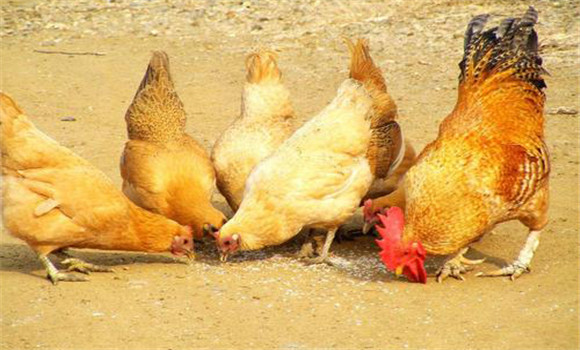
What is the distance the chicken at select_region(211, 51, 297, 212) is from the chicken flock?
2cm

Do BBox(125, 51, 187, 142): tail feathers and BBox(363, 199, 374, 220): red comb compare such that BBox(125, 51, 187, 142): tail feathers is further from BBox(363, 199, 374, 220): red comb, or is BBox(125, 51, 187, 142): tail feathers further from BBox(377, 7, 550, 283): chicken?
BBox(377, 7, 550, 283): chicken

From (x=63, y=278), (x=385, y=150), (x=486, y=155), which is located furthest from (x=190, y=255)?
(x=486, y=155)

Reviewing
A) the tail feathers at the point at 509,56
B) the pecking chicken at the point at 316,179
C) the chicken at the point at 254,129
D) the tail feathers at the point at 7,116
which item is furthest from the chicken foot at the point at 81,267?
the tail feathers at the point at 509,56

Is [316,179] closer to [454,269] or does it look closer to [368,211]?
[368,211]

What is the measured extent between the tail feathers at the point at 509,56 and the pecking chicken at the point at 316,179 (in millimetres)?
910

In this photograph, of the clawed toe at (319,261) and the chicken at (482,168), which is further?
the clawed toe at (319,261)

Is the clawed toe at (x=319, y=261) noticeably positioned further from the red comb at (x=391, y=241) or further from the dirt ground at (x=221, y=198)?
the red comb at (x=391, y=241)

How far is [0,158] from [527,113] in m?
3.95

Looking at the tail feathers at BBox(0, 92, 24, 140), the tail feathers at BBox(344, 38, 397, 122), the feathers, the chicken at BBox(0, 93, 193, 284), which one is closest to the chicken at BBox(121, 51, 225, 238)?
the chicken at BBox(0, 93, 193, 284)

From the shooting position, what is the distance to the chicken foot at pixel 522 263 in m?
6.82

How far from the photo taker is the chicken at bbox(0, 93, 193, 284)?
667 cm

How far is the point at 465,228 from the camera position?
20.8 ft

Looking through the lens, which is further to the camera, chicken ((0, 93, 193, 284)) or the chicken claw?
the chicken claw

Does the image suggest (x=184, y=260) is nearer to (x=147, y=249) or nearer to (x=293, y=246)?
(x=147, y=249)
